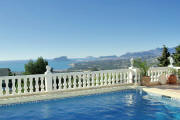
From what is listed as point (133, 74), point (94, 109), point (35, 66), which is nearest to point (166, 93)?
point (133, 74)

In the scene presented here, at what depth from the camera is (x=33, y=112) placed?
207 inches

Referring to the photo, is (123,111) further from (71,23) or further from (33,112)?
(71,23)

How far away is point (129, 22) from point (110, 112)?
14.3 meters

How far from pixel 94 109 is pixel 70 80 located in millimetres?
2053

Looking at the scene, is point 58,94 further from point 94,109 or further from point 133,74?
point 133,74

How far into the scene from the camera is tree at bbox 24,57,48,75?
10.8 meters

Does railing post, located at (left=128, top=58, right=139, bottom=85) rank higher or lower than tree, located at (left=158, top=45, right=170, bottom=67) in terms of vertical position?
lower

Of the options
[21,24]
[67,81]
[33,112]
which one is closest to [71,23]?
[21,24]

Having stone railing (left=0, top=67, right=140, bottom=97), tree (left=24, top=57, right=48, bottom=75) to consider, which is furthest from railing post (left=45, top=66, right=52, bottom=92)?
tree (left=24, top=57, right=48, bottom=75)

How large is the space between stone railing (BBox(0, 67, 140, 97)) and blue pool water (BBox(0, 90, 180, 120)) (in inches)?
25.1

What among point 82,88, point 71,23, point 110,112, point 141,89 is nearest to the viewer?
point 110,112

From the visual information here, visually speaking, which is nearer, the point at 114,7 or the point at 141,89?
the point at 141,89

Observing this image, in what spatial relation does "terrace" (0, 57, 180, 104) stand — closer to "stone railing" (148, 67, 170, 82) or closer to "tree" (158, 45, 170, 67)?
"stone railing" (148, 67, 170, 82)

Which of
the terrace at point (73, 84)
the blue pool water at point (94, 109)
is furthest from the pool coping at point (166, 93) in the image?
the blue pool water at point (94, 109)
